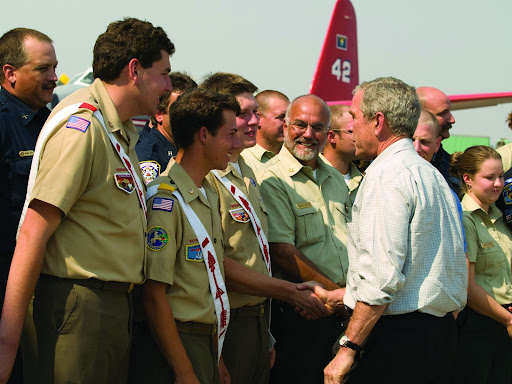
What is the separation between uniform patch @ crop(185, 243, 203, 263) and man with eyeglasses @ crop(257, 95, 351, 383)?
1105 mm

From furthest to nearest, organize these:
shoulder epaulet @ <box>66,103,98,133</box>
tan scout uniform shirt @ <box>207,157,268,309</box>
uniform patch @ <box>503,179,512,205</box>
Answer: uniform patch @ <box>503,179,512,205</box> < tan scout uniform shirt @ <box>207,157,268,309</box> < shoulder epaulet @ <box>66,103,98,133</box>

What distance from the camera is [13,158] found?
3512 mm

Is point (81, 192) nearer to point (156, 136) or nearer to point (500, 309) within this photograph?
point (156, 136)

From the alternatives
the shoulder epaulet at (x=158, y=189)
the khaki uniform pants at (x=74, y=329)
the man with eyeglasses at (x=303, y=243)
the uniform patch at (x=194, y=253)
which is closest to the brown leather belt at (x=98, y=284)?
the khaki uniform pants at (x=74, y=329)

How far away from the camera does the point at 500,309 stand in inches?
186

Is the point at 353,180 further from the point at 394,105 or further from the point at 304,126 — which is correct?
the point at 394,105

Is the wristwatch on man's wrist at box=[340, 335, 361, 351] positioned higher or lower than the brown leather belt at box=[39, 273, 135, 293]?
lower

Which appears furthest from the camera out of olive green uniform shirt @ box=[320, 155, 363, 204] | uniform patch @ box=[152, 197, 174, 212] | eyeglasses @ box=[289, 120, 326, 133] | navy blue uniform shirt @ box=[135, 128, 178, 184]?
olive green uniform shirt @ box=[320, 155, 363, 204]

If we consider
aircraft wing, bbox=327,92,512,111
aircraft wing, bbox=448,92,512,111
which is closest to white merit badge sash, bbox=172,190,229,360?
aircraft wing, bbox=327,92,512,111

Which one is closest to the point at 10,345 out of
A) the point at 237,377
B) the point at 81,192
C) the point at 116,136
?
the point at 81,192

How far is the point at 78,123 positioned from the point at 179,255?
0.85 m

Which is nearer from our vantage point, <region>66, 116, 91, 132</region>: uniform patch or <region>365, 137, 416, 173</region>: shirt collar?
<region>66, 116, 91, 132</region>: uniform patch

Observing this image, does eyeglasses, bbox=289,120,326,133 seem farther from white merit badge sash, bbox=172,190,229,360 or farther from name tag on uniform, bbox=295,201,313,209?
white merit badge sash, bbox=172,190,229,360

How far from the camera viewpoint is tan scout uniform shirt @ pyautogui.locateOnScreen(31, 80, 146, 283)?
2539 mm
